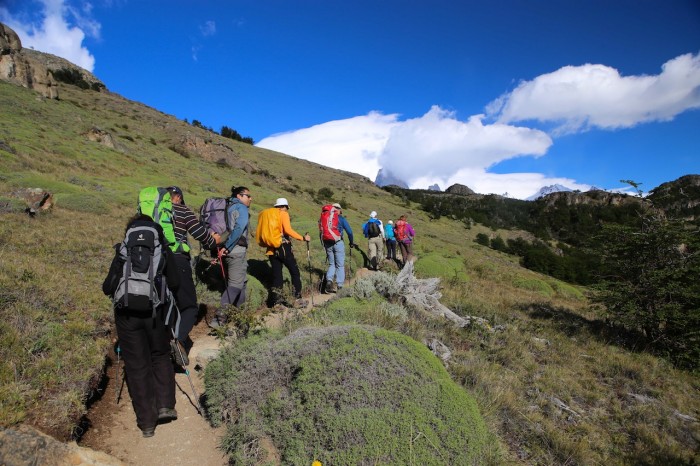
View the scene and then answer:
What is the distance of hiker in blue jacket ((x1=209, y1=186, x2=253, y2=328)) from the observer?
227 inches

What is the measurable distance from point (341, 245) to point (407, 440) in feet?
18.7

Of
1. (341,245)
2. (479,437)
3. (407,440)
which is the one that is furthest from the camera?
(341,245)

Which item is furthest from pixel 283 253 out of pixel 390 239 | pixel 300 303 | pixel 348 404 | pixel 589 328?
pixel 589 328

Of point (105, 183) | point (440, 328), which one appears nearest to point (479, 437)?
point (440, 328)

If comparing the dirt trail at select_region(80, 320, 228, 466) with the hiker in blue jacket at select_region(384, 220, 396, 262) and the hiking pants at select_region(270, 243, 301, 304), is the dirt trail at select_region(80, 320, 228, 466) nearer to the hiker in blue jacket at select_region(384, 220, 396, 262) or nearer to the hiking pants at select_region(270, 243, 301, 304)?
the hiking pants at select_region(270, 243, 301, 304)

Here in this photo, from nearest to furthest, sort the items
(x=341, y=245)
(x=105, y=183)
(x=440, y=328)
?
(x=440, y=328), (x=341, y=245), (x=105, y=183)

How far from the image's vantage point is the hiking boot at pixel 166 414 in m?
3.74

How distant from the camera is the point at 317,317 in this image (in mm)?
5387

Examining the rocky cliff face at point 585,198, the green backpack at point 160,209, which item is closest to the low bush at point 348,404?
the green backpack at point 160,209

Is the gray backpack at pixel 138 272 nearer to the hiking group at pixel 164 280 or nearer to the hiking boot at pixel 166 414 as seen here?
the hiking group at pixel 164 280

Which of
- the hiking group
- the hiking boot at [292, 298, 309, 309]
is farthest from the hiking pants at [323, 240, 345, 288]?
the hiking group

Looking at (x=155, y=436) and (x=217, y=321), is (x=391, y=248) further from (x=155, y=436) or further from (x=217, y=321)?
(x=155, y=436)

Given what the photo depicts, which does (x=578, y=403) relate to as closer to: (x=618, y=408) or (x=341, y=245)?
(x=618, y=408)

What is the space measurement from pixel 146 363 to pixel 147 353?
97 mm
